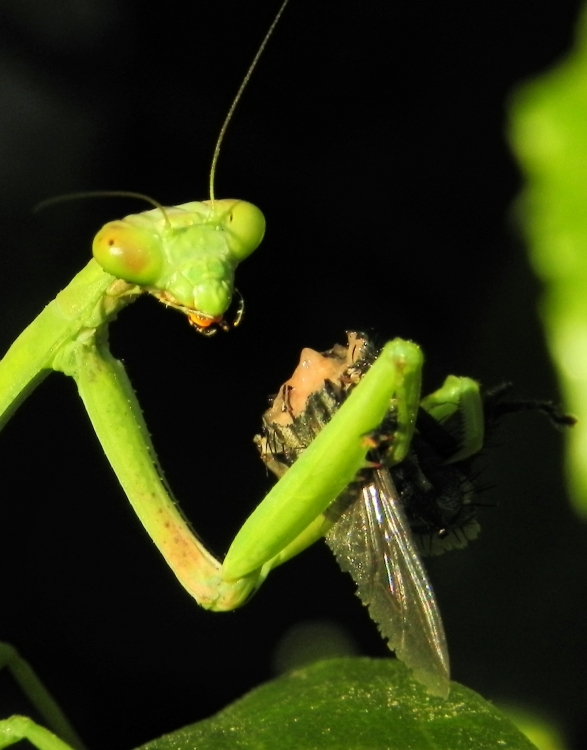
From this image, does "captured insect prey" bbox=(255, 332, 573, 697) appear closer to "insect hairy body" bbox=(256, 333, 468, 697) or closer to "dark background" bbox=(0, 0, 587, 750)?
"insect hairy body" bbox=(256, 333, 468, 697)

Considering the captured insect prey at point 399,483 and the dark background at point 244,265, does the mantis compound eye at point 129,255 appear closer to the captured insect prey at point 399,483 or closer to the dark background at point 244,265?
the captured insect prey at point 399,483

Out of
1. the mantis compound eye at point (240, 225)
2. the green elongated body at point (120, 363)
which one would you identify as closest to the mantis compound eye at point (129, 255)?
the green elongated body at point (120, 363)

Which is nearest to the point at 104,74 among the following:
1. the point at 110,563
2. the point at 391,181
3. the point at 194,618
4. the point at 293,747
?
the point at 391,181

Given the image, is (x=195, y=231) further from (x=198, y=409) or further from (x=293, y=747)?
(x=198, y=409)

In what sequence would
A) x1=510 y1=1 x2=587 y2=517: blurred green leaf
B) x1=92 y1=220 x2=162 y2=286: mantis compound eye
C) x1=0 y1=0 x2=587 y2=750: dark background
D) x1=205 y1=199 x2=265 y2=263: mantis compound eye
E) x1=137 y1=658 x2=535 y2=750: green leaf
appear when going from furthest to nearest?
x1=0 y1=0 x2=587 y2=750: dark background < x1=510 y1=1 x2=587 y2=517: blurred green leaf < x1=205 y1=199 x2=265 y2=263: mantis compound eye < x1=92 y1=220 x2=162 y2=286: mantis compound eye < x1=137 y1=658 x2=535 y2=750: green leaf

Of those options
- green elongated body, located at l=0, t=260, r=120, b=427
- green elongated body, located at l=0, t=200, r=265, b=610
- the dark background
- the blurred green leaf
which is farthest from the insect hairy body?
the dark background

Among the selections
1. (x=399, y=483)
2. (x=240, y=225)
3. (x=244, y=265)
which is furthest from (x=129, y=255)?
(x=244, y=265)

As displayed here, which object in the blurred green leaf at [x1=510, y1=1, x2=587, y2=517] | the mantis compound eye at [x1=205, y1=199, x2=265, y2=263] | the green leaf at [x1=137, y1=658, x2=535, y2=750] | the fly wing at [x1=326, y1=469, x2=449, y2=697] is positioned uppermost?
the mantis compound eye at [x1=205, y1=199, x2=265, y2=263]
